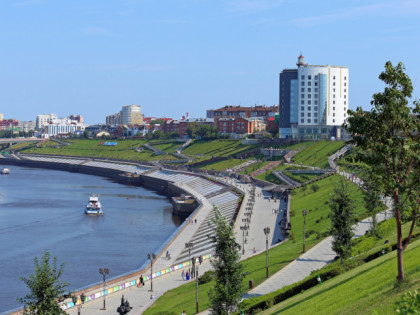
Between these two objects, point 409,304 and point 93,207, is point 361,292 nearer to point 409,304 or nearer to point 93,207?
point 409,304

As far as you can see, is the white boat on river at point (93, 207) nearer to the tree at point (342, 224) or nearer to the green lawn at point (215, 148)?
the tree at point (342, 224)

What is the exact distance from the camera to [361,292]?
25.4 meters

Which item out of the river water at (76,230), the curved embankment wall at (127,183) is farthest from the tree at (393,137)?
the river water at (76,230)

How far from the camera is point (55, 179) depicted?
16150 centimetres

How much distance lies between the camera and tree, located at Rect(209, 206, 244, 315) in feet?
106

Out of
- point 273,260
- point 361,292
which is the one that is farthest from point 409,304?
point 273,260

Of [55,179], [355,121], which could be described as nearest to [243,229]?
[355,121]

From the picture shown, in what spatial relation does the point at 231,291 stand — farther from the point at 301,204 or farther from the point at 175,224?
the point at 175,224

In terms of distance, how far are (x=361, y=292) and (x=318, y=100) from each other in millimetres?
130316

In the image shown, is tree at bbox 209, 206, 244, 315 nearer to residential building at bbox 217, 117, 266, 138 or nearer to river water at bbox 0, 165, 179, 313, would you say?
river water at bbox 0, 165, 179, 313

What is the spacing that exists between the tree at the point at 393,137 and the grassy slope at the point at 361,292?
1473 millimetres

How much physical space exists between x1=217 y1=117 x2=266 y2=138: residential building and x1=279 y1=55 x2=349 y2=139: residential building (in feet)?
111

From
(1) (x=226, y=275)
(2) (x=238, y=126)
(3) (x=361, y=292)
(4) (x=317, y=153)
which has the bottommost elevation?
(1) (x=226, y=275)

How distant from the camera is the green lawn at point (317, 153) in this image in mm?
119750
